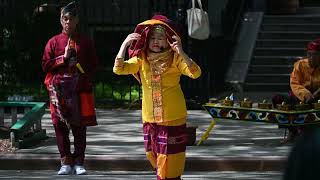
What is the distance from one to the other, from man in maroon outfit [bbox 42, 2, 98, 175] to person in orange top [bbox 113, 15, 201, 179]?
1.62 metres

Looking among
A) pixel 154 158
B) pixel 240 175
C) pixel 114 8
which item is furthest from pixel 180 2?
pixel 154 158

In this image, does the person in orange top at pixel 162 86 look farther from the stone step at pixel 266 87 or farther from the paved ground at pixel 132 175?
the stone step at pixel 266 87

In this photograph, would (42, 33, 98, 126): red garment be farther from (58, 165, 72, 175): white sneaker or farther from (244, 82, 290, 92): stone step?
(244, 82, 290, 92): stone step

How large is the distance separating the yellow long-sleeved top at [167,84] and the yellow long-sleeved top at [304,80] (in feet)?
10.5

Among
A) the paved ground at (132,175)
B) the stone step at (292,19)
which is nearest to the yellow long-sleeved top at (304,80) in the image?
the paved ground at (132,175)

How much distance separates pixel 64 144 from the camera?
7.82 meters

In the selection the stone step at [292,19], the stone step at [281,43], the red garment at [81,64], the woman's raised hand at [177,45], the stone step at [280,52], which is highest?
the woman's raised hand at [177,45]

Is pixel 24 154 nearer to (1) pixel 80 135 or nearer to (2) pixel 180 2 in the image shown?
(1) pixel 80 135

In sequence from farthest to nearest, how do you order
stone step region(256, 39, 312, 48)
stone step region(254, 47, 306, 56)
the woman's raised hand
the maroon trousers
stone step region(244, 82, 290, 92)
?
1. stone step region(256, 39, 312, 48)
2. stone step region(254, 47, 306, 56)
3. stone step region(244, 82, 290, 92)
4. the maroon trousers
5. the woman's raised hand

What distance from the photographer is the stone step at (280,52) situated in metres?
16.8

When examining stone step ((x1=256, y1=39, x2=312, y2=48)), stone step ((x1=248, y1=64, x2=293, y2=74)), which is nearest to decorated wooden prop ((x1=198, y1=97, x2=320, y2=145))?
stone step ((x1=248, y1=64, x2=293, y2=74))

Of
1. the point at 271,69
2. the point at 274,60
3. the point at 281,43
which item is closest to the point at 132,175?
the point at 271,69

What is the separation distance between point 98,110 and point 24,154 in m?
4.77

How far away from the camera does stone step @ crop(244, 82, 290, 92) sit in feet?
50.8
